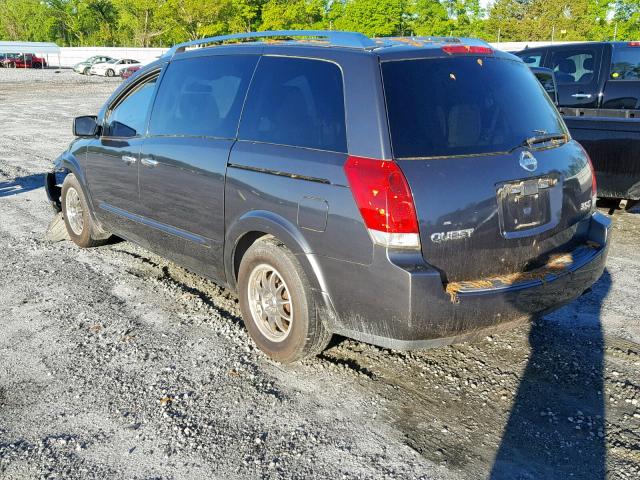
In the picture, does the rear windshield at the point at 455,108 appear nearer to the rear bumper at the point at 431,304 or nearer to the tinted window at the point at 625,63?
the rear bumper at the point at 431,304

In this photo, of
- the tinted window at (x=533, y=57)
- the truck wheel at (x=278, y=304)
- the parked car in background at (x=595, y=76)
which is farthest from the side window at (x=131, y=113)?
the tinted window at (x=533, y=57)

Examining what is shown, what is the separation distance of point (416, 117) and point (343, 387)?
5.20 feet

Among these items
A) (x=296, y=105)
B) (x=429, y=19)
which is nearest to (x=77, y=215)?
(x=296, y=105)

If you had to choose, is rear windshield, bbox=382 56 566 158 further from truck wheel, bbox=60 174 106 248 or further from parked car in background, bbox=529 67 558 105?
Answer: parked car in background, bbox=529 67 558 105

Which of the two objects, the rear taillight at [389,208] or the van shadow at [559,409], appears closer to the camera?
the van shadow at [559,409]

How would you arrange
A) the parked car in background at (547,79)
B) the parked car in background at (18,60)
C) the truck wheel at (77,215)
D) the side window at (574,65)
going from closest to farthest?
the truck wheel at (77,215)
the parked car in background at (547,79)
the side window at (574,65)
the parked car in background at (18,60)

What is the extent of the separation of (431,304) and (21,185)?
802cm

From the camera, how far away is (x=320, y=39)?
4.29 m

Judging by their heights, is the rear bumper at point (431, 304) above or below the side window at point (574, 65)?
below

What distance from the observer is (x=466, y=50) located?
3748 mm

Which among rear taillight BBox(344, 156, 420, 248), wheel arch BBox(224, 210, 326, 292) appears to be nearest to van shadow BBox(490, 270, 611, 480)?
rear taillight BBox(344, 156, 420, 248)

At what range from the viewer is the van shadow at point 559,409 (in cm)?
304

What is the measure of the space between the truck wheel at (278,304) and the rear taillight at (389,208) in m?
0.63

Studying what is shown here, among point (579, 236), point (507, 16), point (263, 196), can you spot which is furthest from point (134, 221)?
point (507, 16)
